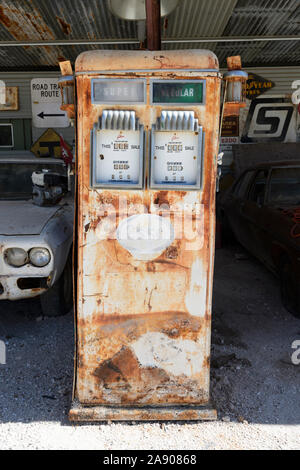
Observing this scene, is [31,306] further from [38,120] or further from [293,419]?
[38,120]

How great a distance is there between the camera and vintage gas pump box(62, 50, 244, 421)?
2.21m

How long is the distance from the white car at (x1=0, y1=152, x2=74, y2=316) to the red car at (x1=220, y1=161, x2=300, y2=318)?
2202 mm

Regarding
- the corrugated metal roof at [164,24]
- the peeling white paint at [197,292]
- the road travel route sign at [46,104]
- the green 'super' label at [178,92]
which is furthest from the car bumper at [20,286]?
the road travel route sign at [46,104]

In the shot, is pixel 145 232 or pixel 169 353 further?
pixel 169 353

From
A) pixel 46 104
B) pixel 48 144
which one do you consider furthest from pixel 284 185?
pixel 46 104

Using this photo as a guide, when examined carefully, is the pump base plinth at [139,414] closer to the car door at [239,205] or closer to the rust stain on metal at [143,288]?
the rust stain on metal at [143,288]

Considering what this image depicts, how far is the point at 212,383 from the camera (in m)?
2.83

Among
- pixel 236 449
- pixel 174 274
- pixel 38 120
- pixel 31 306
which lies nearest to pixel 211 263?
pixel 174 274

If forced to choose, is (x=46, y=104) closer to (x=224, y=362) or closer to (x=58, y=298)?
(x=58, y=298)

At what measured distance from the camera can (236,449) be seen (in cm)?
226

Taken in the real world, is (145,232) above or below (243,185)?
below

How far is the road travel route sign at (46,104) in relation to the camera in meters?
7.74

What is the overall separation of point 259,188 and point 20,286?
3.37 metres

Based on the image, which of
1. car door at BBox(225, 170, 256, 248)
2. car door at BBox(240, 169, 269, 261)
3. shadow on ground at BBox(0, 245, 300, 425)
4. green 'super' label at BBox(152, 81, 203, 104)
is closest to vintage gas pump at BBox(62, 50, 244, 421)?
green 'super' label at BBox(152, 81, 203, 104)
